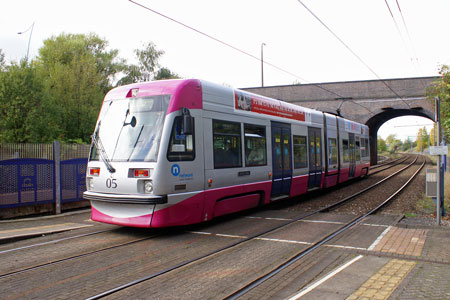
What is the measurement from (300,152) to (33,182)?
831 cm

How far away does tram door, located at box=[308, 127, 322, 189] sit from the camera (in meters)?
13.7

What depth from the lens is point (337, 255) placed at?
20.2ft

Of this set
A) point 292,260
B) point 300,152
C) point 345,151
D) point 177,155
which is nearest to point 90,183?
point 177,155

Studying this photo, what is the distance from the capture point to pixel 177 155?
24.4 ft

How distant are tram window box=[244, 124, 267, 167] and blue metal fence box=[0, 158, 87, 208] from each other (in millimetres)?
5805

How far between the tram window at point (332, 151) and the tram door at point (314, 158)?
127 cm

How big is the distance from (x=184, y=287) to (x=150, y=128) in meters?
3.63

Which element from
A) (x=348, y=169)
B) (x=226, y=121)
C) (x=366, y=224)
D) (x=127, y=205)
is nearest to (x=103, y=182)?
(x=127, y=205)

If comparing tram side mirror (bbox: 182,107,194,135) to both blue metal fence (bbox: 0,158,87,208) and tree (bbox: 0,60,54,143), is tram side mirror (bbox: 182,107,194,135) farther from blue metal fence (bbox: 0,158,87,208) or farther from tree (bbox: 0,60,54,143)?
tree (bbox: 0,60,54,143)

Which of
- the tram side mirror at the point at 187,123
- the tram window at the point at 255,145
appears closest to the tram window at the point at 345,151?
the tram window at the point at 255,145

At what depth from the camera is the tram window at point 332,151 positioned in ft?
51.8

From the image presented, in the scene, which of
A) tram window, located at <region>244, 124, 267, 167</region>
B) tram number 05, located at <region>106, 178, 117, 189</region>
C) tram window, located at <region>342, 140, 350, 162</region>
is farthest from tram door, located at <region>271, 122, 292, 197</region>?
tram window, located at <region>342, 140, 350, 162</region>

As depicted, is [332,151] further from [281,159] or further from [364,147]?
[364,147]

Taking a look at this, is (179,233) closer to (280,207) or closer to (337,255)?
(337,255)
